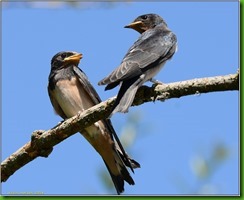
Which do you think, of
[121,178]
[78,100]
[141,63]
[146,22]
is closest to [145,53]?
[141,63]

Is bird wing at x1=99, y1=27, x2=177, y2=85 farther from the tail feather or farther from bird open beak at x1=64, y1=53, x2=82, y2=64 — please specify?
the tail feather

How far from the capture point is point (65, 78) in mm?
6504

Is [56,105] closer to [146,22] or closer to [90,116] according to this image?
[146,22]

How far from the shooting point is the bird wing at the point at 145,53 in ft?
15.1

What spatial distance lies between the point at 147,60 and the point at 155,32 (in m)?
1.19

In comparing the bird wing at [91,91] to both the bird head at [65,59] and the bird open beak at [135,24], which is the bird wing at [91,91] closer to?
the bird head at [65,59]

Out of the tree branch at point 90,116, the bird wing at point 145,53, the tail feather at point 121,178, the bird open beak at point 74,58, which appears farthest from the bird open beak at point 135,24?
the tree branch at point 90,116

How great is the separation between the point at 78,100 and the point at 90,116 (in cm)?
211

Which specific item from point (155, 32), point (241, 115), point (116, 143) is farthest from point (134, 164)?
point (155, 32)

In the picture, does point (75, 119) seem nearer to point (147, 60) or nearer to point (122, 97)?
point (122, 97)

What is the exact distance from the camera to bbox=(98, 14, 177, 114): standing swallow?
432 centimetres

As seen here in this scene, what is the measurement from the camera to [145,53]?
5254 millimetres

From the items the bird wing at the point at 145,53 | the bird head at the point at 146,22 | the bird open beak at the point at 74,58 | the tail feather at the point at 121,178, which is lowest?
the tail feather at the point at 121,178

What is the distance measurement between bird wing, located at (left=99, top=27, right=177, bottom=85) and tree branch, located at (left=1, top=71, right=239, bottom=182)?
207mm
